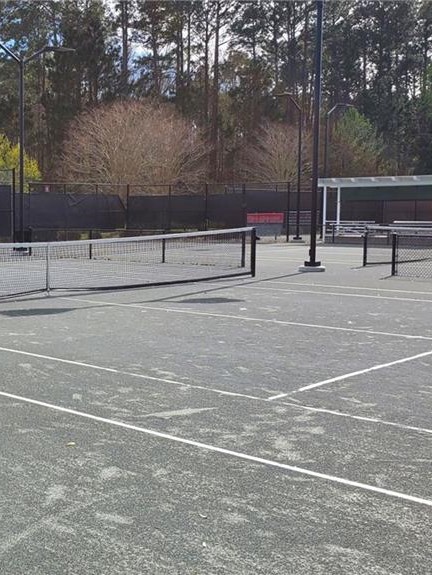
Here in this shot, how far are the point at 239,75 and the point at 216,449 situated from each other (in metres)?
66.5

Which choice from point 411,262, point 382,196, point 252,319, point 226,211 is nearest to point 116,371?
point 252,319

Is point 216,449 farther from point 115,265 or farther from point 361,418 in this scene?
point 115,265

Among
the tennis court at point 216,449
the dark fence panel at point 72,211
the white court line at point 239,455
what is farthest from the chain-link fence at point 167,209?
the white court line at point 239,455

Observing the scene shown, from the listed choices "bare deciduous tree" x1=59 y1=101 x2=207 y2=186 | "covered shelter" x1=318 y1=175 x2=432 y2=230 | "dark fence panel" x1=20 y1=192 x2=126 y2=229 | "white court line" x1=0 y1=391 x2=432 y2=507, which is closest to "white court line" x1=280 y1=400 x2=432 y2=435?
"white court line" x1=0 y1=391 x2=432 y2=507

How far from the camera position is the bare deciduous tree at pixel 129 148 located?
4595cm

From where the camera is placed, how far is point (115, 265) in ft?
71.7

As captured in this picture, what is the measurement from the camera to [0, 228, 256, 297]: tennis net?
1562 centimetres

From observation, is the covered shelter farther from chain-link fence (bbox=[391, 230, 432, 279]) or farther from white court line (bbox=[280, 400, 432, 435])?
white court line (bbox=[280, 400, 432, 435])

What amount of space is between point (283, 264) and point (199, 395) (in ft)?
53.0

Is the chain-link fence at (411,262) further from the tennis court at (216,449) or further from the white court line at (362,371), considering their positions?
the white court line at (362,371)

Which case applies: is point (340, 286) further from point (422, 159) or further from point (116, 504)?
point (422, 159)

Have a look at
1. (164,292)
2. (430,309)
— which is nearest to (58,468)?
(430,309)

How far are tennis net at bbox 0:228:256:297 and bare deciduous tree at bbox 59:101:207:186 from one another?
55.6ft

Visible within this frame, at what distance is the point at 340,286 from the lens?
15680 millimetres
